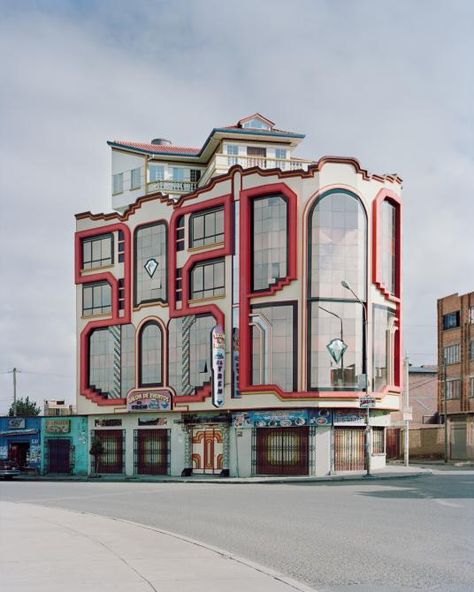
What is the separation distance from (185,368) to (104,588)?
4096 centimetres

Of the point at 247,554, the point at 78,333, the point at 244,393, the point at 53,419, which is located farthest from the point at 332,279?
the point at 247,554

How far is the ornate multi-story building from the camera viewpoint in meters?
47.0

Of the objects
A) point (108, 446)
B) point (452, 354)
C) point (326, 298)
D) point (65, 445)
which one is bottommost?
point (65, 445)

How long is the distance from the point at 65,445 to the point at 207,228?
19056 mm

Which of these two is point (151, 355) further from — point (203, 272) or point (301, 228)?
point (301, 228)

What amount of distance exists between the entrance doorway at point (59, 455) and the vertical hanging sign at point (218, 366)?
1523 cm

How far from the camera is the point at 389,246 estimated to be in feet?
167

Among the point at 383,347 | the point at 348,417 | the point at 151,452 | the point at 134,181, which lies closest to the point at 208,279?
the point at 383,347

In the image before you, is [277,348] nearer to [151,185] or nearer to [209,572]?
[151,185]

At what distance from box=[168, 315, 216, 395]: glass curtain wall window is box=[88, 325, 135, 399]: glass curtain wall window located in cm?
381

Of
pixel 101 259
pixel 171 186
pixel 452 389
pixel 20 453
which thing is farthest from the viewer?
pixel 452 389

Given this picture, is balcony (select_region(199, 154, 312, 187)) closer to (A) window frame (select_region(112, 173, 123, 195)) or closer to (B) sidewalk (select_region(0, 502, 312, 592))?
(A) window frame (select_region(112, 173, 123, 195))

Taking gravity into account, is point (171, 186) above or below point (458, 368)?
above

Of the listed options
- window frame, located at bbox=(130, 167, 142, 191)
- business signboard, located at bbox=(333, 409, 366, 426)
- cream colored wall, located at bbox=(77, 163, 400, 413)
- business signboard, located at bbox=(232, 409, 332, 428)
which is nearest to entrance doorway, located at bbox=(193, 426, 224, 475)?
cream colored wall, located at bbox=(77, 163, 400, 413)
